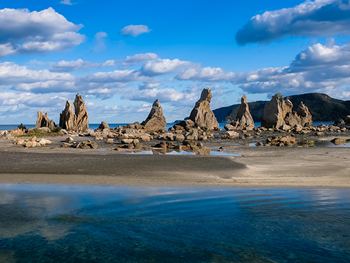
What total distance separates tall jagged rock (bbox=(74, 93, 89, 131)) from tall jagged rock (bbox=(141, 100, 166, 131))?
9364mm

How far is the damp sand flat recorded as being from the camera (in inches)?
420

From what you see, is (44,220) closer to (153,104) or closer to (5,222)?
(5,222)

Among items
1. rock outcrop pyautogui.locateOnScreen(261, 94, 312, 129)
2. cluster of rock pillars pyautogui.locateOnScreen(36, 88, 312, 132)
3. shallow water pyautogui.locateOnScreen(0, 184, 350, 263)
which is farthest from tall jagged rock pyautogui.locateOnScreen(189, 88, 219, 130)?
shallow water pyautogui.locateOnScreen(0, 184, 350, 263)

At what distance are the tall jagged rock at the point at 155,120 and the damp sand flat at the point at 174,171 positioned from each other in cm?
3321

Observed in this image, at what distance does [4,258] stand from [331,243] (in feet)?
18.0

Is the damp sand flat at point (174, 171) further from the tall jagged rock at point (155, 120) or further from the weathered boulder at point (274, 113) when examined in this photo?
the weathered boulder at point (274, 113)

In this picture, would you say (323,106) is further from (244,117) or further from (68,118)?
(68,118)

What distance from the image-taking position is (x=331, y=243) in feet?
18.5

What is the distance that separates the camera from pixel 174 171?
1259cm

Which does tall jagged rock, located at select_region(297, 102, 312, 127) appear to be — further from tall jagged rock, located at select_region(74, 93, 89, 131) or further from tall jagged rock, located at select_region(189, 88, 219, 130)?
tall jagged rock, located at select_region(74, 93, 89, 131)

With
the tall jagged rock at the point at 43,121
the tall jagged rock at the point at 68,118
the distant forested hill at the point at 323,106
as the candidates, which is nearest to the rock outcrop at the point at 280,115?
the tall jagged rock at the point at 68,118

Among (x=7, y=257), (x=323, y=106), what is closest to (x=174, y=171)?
(x=7, y=257)

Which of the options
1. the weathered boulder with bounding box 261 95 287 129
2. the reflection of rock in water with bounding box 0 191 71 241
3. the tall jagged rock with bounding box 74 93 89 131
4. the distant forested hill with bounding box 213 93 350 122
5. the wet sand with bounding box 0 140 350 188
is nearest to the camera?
the reflection of rock in water with bounding box 0 191 71 241

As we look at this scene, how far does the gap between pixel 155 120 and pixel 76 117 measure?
12.6m
